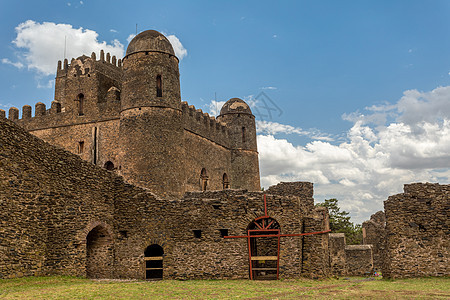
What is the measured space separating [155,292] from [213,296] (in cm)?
183

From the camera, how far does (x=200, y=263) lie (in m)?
17.1

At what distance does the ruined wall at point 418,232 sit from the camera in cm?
1620

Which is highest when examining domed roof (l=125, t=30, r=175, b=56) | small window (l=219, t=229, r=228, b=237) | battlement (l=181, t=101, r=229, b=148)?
domed roof (l=125, t=30, r=175, b=56)

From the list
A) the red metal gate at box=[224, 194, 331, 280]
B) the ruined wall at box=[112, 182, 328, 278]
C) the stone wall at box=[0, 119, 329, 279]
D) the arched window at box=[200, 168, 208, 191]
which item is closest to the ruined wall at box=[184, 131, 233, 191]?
the arched window at box=[200, 168, 208, 191]

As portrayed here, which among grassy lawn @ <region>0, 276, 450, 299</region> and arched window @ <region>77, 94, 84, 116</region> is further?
arched window @ <region>77, 94, 84, 116</region>

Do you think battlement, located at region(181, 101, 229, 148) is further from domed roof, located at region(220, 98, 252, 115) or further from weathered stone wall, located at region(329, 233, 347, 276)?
weathered stone wall, located at region(329, 233, 347, 276)

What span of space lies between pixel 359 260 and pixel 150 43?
56.4ft

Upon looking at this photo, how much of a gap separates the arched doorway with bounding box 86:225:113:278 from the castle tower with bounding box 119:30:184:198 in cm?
594

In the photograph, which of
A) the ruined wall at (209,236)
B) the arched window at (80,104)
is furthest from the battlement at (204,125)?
the ruined wall at (209,236)

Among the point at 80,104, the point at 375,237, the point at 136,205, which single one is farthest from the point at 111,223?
the point at 375,237

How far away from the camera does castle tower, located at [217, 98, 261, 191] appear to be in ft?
120

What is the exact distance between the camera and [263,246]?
19.0m

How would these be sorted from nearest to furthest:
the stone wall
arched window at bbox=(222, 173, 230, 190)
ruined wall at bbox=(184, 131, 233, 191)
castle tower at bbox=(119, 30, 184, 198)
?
the stone wall < castle tower at bbox=(119, 30, 184, 198) < ruined wall at bbox=(184, 131, 233, 191) < arched window at bbox=(222, 173, 230, 190)

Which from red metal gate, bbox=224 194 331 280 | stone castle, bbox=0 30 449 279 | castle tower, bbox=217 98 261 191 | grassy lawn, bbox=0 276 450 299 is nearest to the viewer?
grassy lawn, bbox=0 276 450 299
